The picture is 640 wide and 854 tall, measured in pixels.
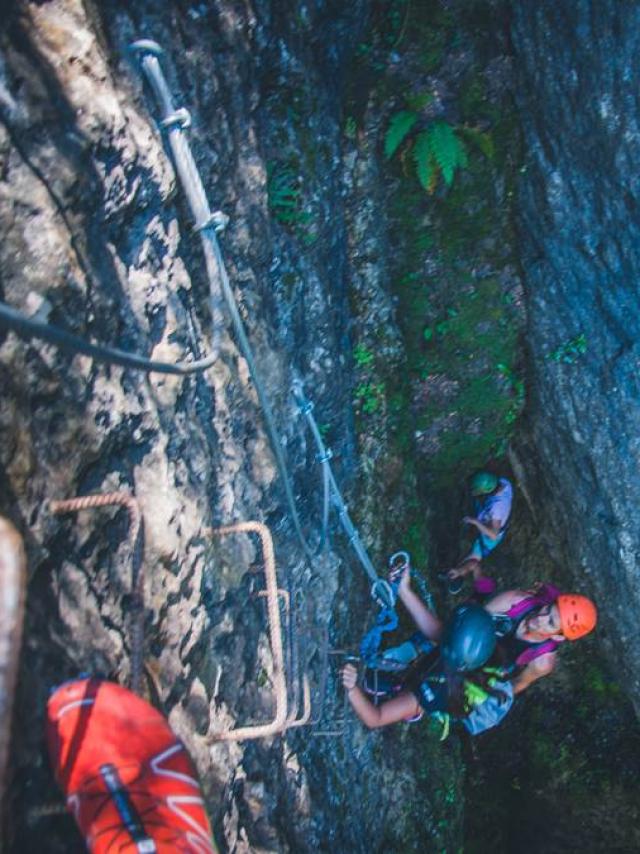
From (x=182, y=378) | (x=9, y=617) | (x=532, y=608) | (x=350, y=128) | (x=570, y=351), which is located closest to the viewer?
(x=9, y=617)

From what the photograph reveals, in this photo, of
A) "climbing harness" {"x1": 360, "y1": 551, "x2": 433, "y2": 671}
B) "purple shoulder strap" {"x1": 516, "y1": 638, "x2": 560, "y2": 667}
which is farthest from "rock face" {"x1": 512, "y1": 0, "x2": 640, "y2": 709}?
"climbing harness" {"x1": 360, "y1": 551, "x2": 433, "y2": 671}

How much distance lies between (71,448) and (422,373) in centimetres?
468

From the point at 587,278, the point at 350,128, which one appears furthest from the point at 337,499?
the point at 350,128

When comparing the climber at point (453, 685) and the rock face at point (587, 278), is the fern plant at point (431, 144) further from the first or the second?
the climber at point (453, 685)

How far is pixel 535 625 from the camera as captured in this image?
6.22 meters

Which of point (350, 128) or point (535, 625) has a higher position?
point (350, 128)

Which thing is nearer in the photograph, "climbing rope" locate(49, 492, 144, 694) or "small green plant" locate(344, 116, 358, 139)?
"climbing rope" locate(49, 492, 144, 694)

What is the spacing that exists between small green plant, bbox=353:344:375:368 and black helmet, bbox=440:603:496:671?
2.45 meters

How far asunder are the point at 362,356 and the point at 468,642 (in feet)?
8.94

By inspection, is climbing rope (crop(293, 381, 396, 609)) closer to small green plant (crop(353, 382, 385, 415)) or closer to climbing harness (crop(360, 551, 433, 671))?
climbing harness (crop(360, 551, 433, 671))

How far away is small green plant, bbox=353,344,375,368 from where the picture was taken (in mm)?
6492

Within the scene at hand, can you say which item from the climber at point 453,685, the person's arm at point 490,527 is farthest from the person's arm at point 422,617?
the person's arm at point 490,527

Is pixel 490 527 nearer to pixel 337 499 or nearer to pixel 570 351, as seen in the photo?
pixel 570 351

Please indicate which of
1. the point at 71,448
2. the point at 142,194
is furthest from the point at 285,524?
the point at 142,194
